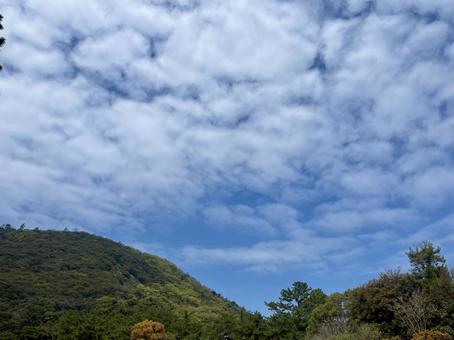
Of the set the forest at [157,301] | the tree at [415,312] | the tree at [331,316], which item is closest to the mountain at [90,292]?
the forest at [157,301]

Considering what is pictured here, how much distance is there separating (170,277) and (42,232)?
178 ft

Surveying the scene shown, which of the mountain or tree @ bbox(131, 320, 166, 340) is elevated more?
the mountain

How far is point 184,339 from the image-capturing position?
221 feet

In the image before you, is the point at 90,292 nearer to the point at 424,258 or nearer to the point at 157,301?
the point at 157,301

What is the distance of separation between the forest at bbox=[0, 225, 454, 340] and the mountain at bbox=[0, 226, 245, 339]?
0.21 metres

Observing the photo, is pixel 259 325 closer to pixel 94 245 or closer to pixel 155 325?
pixel 155 325

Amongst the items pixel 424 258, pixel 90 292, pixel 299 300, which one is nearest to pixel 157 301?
pixel 90 292

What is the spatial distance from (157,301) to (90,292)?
16.2 m

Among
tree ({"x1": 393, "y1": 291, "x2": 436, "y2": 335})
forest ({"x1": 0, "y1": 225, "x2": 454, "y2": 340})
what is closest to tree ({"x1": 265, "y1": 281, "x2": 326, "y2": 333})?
forest ({"x1": 0, "y1": 225, "x2": 454, "y2": 340})

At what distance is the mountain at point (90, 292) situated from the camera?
68.2 meters

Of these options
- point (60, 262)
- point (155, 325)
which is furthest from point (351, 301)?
point (60, 262)

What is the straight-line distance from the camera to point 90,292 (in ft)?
388

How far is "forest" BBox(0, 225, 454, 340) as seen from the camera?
155ft

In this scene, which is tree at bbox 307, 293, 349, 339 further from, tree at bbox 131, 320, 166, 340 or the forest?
tree at bbox 131, 320, 166, 340
